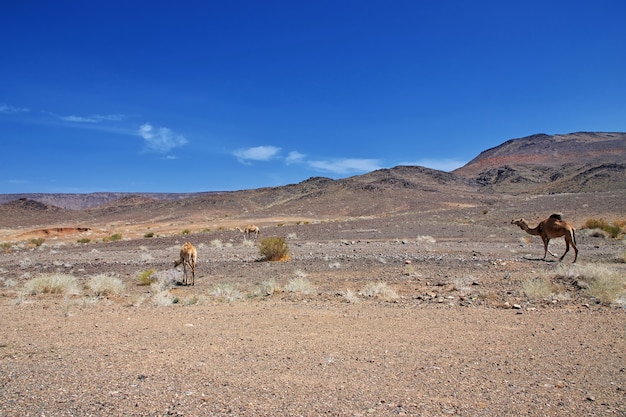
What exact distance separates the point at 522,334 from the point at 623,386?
2218 mm

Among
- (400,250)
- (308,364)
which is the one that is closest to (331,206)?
(400,250)

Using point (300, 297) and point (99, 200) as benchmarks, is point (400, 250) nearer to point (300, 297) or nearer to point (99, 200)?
point (300, 297)

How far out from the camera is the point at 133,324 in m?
8.68

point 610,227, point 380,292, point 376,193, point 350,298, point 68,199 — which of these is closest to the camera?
point 350,298

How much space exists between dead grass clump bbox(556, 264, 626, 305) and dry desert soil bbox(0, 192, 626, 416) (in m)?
0.09

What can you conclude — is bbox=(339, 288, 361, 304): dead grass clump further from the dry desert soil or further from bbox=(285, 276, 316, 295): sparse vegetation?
bbox=(285, 276, 316, 295): sparse vegetation

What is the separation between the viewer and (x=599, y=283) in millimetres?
9969

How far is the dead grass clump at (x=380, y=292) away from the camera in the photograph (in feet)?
36.2

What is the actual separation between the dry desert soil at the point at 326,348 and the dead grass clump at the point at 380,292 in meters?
0.03

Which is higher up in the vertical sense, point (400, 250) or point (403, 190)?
point (403, 190)

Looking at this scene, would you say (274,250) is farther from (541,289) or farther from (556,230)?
(541,289)

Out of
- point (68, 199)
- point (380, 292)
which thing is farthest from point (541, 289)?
point (68, 199)

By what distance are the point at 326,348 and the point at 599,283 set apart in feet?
22.1

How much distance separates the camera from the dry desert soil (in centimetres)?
487
